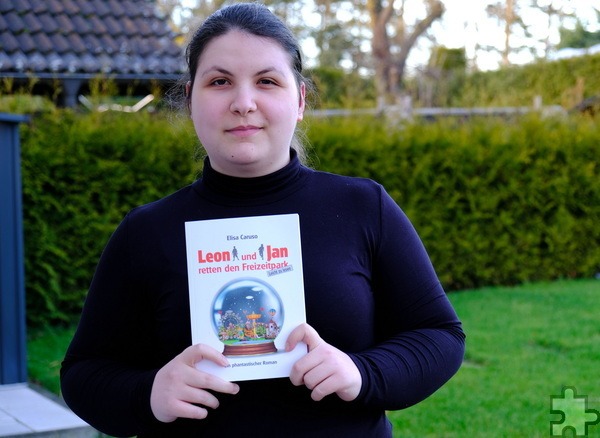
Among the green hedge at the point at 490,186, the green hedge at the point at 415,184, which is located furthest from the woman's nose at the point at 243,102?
the green hedge at the point at 490,186

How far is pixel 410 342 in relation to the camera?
5.28 feet

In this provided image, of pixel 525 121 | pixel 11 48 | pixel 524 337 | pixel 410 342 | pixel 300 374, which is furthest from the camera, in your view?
pixel 525 121

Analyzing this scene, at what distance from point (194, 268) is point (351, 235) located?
31 centimetres

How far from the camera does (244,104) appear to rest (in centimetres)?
155

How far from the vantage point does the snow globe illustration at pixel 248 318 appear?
1.50 metres

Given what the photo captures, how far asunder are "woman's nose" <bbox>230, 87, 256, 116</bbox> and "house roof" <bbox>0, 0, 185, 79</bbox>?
324 inches

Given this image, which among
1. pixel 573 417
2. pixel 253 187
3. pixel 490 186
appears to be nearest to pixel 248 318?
pixel 253 187

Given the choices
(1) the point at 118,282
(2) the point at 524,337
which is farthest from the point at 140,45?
(1) the point at 118,282

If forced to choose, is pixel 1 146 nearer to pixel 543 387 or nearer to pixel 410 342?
pixel 543 387

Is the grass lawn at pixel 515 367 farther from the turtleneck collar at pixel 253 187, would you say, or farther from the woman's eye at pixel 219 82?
the woman's eye at pixel 219 82

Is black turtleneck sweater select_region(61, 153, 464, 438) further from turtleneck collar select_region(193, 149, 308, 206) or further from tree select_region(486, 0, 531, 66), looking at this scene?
tree select_region(486, 0, 531, 66)

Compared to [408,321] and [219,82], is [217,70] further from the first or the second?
[408,321]

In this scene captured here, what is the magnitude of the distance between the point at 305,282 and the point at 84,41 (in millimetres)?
9432

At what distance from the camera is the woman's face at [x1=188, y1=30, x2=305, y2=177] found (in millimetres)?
1580
